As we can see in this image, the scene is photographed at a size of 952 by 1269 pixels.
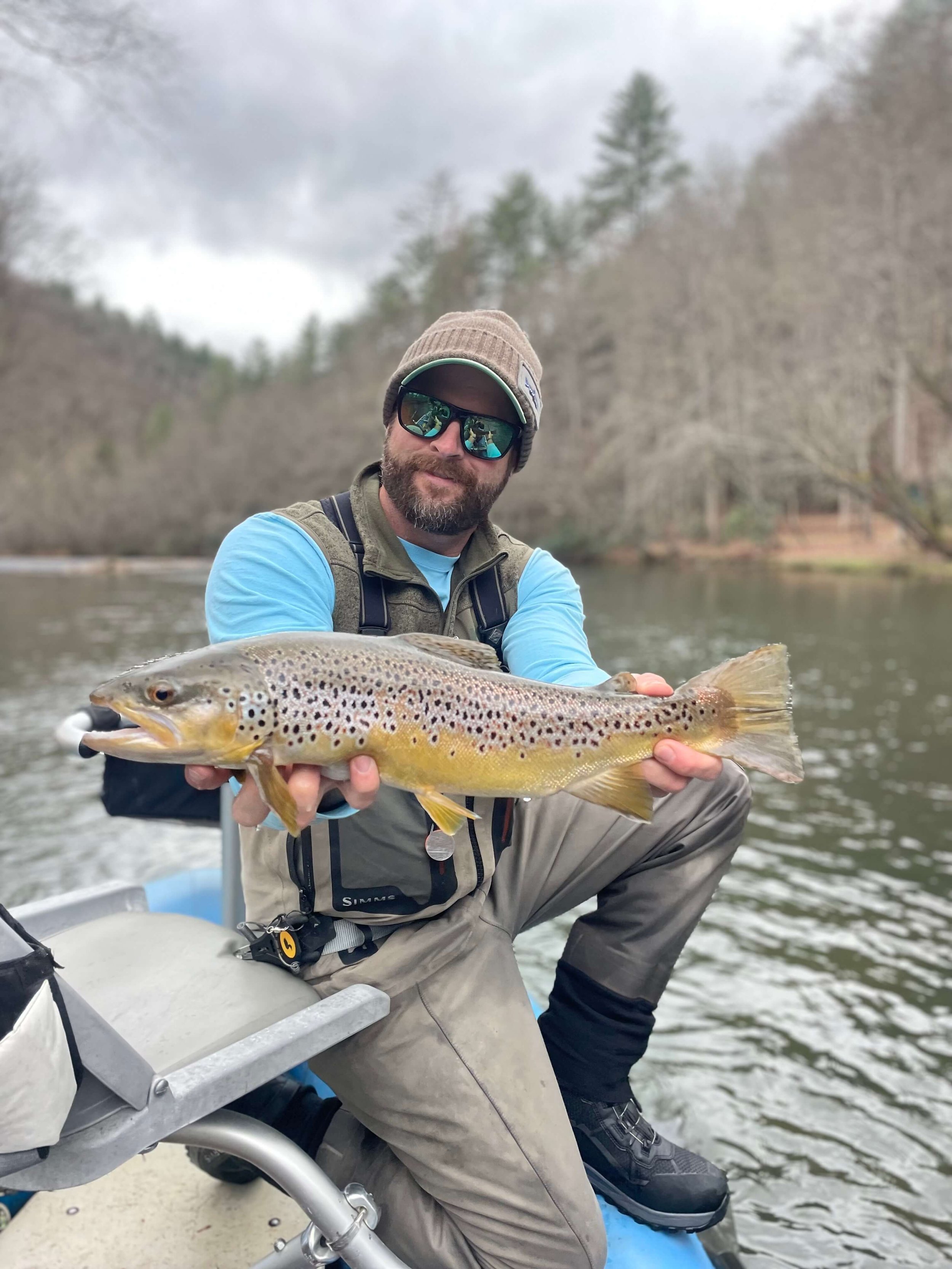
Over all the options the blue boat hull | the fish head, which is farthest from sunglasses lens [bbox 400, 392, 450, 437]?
the blue boat hull

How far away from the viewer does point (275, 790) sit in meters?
2.03

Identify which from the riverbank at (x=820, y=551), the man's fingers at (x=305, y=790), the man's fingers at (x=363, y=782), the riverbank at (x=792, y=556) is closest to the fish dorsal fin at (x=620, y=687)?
the man's fingers at (x=363, y=782)

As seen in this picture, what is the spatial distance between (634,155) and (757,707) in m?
62.3

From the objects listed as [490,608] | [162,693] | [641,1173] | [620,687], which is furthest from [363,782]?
[641,1173]

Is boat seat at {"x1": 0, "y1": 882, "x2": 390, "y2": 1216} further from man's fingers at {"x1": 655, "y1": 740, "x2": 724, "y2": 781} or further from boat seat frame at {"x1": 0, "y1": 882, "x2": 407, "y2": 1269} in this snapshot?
man's fingers at {"x1": 655, "y1": 740, "x2": 724, "y2": 781}

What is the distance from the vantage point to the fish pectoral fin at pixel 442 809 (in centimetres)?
223

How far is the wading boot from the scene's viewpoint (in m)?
2.60

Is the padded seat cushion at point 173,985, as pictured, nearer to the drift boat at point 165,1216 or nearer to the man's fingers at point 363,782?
the drift boat at point 165,1216

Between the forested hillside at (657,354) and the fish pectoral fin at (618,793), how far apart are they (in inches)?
1001

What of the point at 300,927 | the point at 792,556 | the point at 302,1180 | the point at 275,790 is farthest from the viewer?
the point at 792,556

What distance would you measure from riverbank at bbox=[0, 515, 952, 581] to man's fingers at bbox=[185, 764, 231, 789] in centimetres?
2607

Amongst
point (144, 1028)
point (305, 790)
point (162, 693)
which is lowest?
point (144, 1028)

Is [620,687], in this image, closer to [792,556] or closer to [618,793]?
[618,793]

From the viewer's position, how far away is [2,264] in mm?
27812
